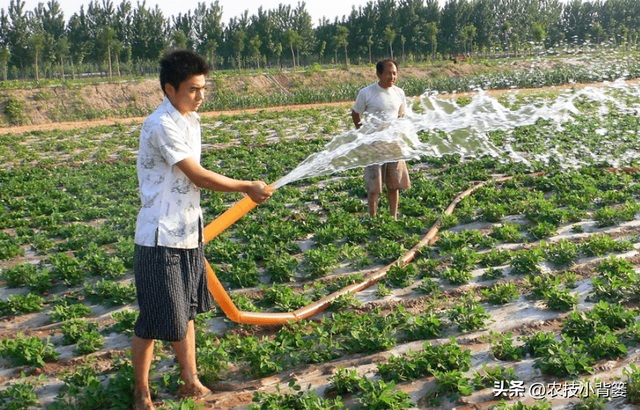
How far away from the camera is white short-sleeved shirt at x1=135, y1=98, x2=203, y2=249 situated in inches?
120

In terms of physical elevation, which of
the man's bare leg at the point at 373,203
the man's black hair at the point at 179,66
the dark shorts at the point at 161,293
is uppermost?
the man's black hair at the point at 179,66

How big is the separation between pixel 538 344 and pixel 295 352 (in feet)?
5.26

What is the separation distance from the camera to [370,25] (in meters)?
55.9

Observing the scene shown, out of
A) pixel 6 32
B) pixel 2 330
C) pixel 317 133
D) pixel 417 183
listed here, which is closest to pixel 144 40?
pixel 6 32

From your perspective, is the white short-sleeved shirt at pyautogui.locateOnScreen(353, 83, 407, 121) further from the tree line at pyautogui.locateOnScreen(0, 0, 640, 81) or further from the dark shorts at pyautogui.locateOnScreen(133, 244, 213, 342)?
the tree line at pyautogui.locateOnScreen(0, 0, 640, 81)

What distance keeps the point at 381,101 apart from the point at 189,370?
4.12m

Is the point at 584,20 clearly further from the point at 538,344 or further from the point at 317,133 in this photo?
the point at 538,344

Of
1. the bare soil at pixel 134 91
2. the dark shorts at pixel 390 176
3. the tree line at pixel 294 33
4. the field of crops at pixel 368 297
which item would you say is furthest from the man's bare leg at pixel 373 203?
the tree line at pixel 294 33

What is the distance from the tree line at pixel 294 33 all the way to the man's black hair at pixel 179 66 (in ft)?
130

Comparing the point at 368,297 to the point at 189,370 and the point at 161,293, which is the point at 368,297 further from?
the point at 161,293

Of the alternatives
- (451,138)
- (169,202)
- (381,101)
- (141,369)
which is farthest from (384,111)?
(451,138)

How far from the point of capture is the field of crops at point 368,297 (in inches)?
134

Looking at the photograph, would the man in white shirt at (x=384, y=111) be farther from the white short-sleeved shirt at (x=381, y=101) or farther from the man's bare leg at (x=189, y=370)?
the man's bare leg at (x=189, y=370)

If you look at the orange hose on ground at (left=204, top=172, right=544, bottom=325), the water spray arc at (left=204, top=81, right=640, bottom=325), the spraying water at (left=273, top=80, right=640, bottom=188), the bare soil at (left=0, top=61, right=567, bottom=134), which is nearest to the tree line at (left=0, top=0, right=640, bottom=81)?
the bare soil at (left=0, top=61, right=567, bottom=134)
